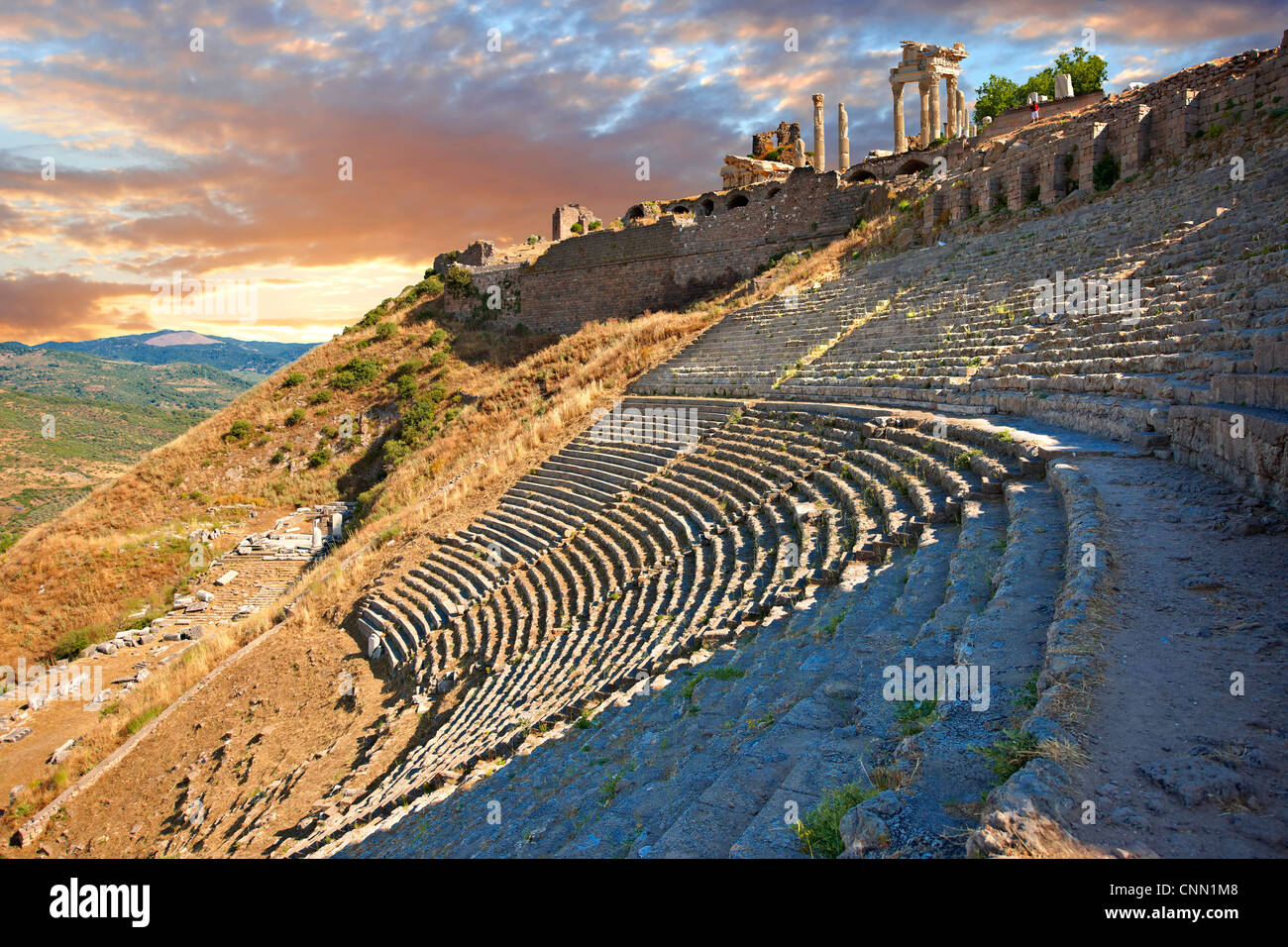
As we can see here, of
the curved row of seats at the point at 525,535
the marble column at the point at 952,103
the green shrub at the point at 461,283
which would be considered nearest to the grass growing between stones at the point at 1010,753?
the curved row of seats at the point at 525,535

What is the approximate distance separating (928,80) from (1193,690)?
1572 inches

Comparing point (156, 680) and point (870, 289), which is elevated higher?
point (870, 289)

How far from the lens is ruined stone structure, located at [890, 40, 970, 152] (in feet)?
117

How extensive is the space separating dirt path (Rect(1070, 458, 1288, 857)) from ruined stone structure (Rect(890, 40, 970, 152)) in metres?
35.7

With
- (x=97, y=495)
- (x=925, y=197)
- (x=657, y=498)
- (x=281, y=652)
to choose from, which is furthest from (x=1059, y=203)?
(x=97, y=495)

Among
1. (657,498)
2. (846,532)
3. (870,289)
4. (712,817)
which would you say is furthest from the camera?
(870,289)

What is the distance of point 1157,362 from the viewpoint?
8.32 m

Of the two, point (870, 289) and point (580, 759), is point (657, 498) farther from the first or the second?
point (870, 289)

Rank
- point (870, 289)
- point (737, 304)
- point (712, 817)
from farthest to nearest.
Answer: point (737, 304)
point (870, 289)
point (712, 817)

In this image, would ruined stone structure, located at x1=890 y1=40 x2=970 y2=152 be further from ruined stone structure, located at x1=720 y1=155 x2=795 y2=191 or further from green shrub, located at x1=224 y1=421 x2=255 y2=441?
green shrub, located at x1=224 y1=421 x2=255 y2=441

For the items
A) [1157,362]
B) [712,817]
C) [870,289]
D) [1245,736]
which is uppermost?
[870,289]

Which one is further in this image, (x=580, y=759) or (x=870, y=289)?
(x=870, y=289)

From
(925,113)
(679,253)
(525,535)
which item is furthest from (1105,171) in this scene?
(925,113)
